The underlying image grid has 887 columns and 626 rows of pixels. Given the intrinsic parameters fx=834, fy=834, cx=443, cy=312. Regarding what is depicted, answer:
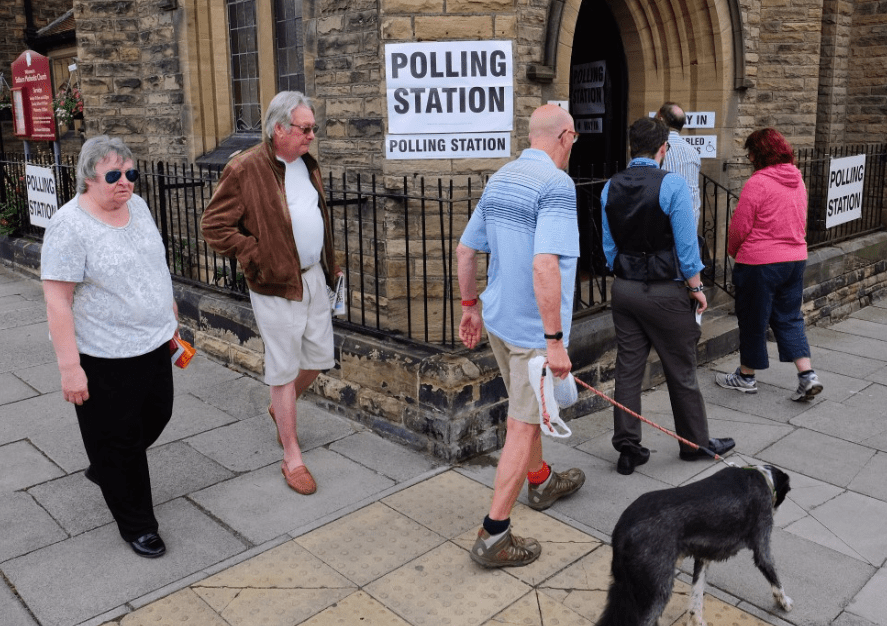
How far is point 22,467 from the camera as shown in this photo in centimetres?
473

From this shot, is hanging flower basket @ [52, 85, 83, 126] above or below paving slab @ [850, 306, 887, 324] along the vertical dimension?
above

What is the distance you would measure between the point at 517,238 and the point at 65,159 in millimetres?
8741

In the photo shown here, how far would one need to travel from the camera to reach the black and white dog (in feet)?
9.43

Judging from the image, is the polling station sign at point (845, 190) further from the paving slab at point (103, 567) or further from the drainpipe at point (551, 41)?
the paving slab at point (103, 567)

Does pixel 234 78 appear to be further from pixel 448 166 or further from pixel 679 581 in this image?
pixel 679 581

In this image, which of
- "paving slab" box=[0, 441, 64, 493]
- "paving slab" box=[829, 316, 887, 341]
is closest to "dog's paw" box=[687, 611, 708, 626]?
"paving slab" box=[0, 441, 64, 493]

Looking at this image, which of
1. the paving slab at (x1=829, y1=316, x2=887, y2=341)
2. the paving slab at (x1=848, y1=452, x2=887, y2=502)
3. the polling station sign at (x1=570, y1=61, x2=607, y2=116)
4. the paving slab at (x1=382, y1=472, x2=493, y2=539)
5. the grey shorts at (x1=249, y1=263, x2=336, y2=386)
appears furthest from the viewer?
the polling station sign at (x1=570, y1=61, x2=607, y2=116)

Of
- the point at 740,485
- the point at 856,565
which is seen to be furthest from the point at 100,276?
the point at 856,565

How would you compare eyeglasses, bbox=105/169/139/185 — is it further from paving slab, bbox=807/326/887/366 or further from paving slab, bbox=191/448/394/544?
paving slab, bbox=807/326/887/366

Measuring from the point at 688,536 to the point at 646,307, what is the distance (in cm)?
176

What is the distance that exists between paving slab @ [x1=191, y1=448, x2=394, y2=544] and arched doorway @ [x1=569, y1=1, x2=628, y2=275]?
4052 millimetres

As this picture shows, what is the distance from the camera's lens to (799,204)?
5773 mm

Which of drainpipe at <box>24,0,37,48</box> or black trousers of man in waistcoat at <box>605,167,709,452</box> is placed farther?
drainpipe at <box>24,0,37,48</box>

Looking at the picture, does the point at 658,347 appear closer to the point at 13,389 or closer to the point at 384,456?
the point at 384,456
